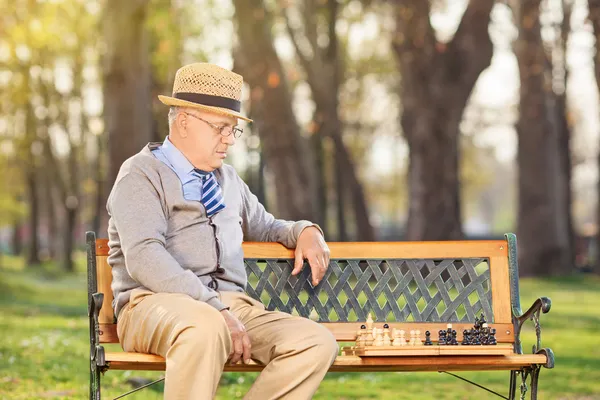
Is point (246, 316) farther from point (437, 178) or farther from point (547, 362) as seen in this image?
point (437, 178)

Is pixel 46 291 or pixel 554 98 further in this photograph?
pixel 554 98

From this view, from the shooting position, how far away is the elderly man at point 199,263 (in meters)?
5.57

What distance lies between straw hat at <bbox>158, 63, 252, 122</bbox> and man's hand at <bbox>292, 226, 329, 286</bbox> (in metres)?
0.78

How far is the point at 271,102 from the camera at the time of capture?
1902cm

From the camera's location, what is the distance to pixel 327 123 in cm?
2745

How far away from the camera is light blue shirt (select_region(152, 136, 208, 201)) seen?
246 inches

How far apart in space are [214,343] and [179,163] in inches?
45.8

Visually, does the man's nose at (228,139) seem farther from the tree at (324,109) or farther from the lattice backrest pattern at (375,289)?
the tree at (324,109)

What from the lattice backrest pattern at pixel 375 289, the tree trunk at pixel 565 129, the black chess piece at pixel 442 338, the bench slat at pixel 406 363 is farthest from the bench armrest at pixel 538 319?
the tree trunk at pixel 565 129

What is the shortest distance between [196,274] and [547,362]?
1789 millimetres

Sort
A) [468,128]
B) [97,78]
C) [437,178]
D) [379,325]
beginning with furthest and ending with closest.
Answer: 1. [468,128]
2. [97,78]
3. [437,178]
4. [379,325]

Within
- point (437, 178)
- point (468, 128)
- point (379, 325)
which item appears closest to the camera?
point (379, 325)

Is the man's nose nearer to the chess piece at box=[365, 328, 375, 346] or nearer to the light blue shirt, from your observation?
the light blue shirt

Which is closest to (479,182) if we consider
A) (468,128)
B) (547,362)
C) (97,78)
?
(468,128)
